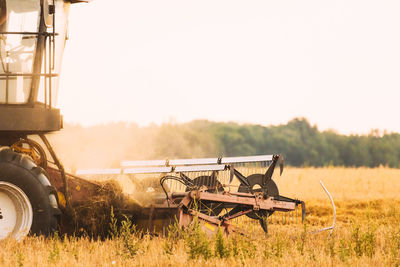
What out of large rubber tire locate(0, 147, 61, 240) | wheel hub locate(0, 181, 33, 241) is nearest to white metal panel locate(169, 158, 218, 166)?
large rubber tire locate(0, 147, 61, 240)

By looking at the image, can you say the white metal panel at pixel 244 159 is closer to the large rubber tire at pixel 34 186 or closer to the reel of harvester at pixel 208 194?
the reel of harvester at pixel 208 194

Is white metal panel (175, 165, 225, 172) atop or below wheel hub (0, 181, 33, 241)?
atop

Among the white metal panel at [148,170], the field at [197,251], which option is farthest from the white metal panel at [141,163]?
the field at [197,251]

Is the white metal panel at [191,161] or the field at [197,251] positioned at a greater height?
the white metal panel at [191,161]

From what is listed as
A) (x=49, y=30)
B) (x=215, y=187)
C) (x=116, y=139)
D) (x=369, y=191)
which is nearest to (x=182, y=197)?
(x=215, y=187)

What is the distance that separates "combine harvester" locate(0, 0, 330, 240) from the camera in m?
6.80

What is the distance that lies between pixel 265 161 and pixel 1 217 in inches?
129

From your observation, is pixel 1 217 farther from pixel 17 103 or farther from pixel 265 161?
pixel 265 161

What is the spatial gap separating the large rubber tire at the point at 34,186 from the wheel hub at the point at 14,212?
0.15 feet

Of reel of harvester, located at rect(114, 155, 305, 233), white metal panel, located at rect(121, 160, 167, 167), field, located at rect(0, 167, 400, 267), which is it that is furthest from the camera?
white metal panel, located at rect(121, 160, 167, 167)

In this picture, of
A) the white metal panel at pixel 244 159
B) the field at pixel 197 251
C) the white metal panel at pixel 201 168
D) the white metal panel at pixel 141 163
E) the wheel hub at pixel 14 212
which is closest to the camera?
the field at pixel 197 251

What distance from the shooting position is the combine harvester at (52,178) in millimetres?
6801

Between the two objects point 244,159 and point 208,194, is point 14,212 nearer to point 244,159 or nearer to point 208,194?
point 208,194

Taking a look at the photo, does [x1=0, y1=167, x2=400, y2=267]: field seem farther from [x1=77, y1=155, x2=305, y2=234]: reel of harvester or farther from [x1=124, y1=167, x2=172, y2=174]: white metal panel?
[x1=124, y1=167, x2=172, y2=174]: white metal panel
